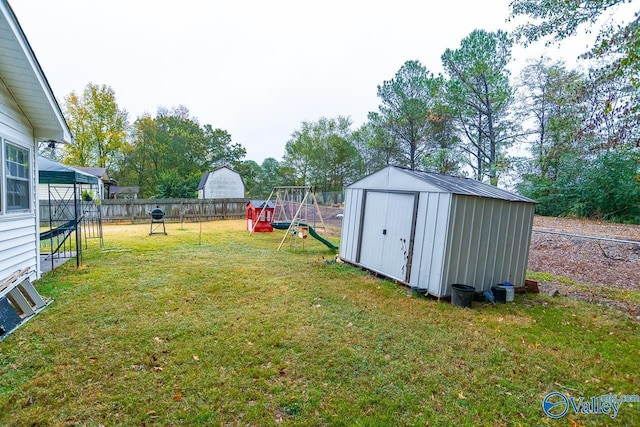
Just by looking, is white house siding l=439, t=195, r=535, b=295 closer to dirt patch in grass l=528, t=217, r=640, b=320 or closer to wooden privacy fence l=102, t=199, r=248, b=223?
dirt patch in grass l=528, t=217, r=640, b=320

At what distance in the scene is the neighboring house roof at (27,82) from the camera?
3387mm

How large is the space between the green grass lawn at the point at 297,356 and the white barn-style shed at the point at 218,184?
69.0 ft

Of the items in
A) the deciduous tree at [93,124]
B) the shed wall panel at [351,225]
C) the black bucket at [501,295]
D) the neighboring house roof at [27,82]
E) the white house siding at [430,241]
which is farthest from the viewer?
the deciduous tree at [93,124]

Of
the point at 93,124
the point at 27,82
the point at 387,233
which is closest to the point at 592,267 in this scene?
the point at 387,233

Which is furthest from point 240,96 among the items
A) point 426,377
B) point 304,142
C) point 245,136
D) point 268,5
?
point 426,377

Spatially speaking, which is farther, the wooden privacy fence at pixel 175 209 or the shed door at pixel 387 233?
the wooden privacy fence at pixel 175 209

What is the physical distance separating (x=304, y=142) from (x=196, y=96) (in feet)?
43.9

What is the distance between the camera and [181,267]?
21.0ft

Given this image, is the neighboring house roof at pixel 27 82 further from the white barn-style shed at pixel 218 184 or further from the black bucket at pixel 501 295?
the white barn-style shed at pixel 218 184

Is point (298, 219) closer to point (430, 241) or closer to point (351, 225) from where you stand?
point (351, 225)

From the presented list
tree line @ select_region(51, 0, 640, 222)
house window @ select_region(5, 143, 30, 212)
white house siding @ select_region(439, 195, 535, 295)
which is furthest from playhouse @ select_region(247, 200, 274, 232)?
tree line @ select_region(51, 0, 640, 222)

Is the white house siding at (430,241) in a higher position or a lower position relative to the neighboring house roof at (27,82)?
lower

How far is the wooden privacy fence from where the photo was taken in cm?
1486

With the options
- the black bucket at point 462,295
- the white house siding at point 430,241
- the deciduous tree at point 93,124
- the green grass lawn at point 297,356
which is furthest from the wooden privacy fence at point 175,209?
the black bucket at point 462,295
